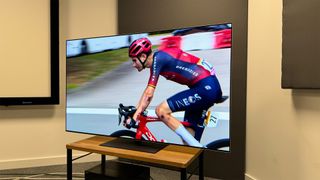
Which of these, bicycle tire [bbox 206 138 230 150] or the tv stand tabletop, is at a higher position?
bicycle tire [bbox 206 138 230 150]

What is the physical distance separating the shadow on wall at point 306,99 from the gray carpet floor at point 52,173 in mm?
1293

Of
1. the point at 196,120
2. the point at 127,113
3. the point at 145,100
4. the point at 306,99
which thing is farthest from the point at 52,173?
the point at 306,99

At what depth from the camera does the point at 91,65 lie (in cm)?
242

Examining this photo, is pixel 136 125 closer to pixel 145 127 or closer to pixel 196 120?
pixel 145 127

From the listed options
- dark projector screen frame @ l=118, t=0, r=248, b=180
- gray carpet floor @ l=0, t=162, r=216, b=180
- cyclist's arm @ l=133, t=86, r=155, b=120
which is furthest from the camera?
gray carpet floor @ l=0, t=162, r=216, b=180

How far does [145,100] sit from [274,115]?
1.04 m

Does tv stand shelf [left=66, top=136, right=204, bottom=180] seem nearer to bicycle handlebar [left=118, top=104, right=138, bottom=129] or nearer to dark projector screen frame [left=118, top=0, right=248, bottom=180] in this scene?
bicycle handlebar [left=118, top=104, right=138, bottom=129]

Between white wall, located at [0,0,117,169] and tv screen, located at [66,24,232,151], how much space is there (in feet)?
2.91

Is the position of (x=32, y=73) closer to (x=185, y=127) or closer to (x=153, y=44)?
(x=153, y=44)

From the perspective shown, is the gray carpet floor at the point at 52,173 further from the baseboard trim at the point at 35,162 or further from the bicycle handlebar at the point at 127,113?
the bicycle handlebar at the point at 127,113

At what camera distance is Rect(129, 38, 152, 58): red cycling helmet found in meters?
2.17

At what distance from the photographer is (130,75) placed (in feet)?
7.37

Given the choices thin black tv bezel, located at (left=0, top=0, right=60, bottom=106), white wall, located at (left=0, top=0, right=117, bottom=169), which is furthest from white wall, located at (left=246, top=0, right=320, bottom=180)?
thin black tv bezel, located at (left=0, top=0, right=60, bottom=106)

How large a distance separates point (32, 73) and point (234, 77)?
220cm
